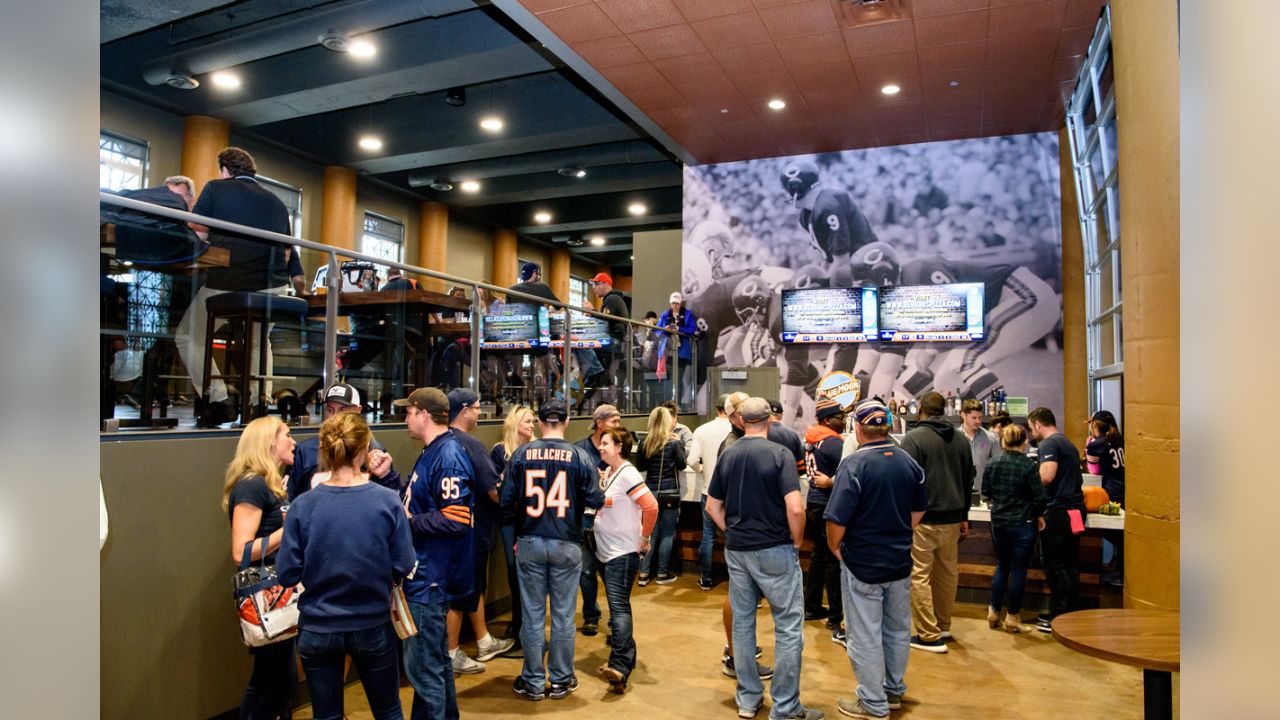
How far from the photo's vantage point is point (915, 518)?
455cm

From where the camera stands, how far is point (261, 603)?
10.9ft

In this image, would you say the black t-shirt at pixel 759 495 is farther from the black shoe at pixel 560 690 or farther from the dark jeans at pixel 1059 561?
the dark jeans at pixel 1059 561

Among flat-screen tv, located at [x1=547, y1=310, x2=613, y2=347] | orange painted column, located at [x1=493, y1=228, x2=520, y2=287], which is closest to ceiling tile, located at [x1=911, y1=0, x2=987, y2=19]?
flat-screen tv, located at [x1=547, y1=310, x2=613, y2=347]

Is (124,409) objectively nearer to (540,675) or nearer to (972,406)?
(540,675)

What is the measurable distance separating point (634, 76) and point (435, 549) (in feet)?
20.5

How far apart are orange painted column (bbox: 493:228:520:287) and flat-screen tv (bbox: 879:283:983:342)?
9.09m

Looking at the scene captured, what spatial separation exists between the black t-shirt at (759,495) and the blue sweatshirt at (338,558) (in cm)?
200

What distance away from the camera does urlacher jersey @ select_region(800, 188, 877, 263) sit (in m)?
10.5

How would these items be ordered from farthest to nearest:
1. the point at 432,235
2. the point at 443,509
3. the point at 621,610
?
the point at 432,235, the point at 621,610, the point at 443,509

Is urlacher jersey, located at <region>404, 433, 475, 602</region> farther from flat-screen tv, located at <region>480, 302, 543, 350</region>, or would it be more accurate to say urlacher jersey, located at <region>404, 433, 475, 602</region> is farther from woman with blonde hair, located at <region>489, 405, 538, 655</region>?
flat-screen tv, located at <region>480, 302, 543, 350</region>

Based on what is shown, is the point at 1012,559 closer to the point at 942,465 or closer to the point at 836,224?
the point at 942,465

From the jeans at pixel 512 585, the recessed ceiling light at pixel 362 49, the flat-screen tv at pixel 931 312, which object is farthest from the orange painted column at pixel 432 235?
the jeans at pixel 512 585

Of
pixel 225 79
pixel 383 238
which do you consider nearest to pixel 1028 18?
pixel 225 79

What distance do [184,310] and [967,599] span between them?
641cm
